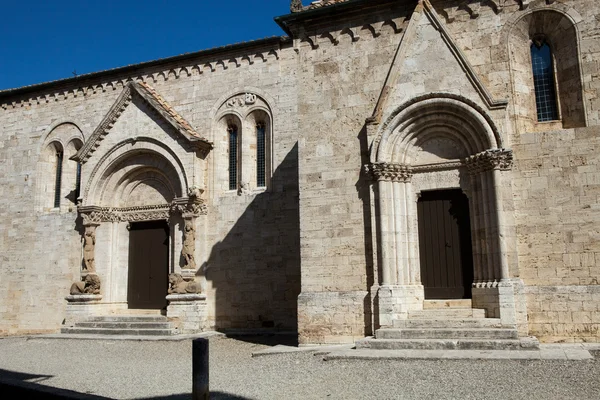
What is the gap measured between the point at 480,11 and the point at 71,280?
14.6m

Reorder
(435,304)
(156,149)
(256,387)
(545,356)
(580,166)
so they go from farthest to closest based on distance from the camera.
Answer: (156,149)
(435,304)
(580,166)
(545,356)
(256,387)

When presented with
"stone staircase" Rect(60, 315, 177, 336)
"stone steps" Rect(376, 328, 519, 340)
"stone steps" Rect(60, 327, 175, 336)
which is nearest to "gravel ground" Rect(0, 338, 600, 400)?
"stone steps" Rect(376, 328, 519, 340)

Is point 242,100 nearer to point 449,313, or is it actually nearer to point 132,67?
point 132,67

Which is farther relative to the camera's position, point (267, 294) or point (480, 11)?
point (267, 294)

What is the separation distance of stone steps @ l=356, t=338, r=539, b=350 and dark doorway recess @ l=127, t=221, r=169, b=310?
845cm

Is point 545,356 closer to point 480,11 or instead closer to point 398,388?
point 398,388

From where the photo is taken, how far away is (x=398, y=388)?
24.1 feet

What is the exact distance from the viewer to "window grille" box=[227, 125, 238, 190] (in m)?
16.8

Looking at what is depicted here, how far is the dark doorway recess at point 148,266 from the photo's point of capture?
656 inches

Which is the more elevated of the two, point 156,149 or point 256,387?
point 156,149

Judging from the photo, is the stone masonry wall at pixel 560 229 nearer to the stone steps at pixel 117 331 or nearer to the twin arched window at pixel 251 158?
the twin arched window at pixel 251 158

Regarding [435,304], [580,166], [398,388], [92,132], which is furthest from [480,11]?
[92,132]

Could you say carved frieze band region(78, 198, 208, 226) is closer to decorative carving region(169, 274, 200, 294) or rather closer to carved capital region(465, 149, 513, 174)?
decorative carving region(169, 274, 200, 294)

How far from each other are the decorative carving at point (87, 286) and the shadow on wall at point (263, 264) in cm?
348
